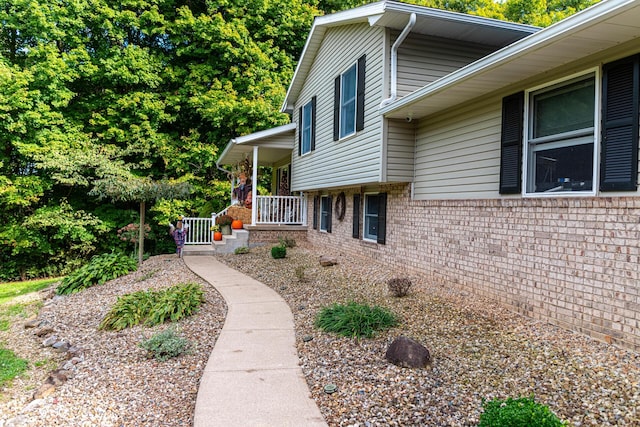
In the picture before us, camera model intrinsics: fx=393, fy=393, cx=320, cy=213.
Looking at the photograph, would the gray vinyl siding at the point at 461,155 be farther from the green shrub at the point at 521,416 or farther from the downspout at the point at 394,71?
the green shrub at the point at 521,416

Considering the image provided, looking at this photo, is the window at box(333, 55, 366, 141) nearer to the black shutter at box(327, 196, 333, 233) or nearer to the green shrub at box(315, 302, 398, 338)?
the black shutter at box(327, 196, 333, 233)

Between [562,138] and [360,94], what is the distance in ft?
15.5

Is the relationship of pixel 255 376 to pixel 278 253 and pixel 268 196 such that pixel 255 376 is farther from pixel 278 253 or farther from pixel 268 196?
pixel 268 196

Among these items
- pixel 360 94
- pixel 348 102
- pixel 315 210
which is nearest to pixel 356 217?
pixel 348 102

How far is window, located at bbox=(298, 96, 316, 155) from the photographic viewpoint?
40.6 feet

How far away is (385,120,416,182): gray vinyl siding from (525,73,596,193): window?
2.79 meters

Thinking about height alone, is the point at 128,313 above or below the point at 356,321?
below

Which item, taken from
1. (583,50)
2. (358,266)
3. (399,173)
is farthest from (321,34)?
(583,50)

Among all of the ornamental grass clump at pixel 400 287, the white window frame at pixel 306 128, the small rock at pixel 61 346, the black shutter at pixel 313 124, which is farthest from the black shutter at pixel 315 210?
the small rock at pixel 61 346

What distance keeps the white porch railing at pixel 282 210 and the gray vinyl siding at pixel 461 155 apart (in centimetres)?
682

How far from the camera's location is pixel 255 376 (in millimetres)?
3729

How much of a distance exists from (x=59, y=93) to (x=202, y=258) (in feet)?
29.9

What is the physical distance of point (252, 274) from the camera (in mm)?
9031

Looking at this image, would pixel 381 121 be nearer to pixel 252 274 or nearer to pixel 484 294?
pixel 484 294
